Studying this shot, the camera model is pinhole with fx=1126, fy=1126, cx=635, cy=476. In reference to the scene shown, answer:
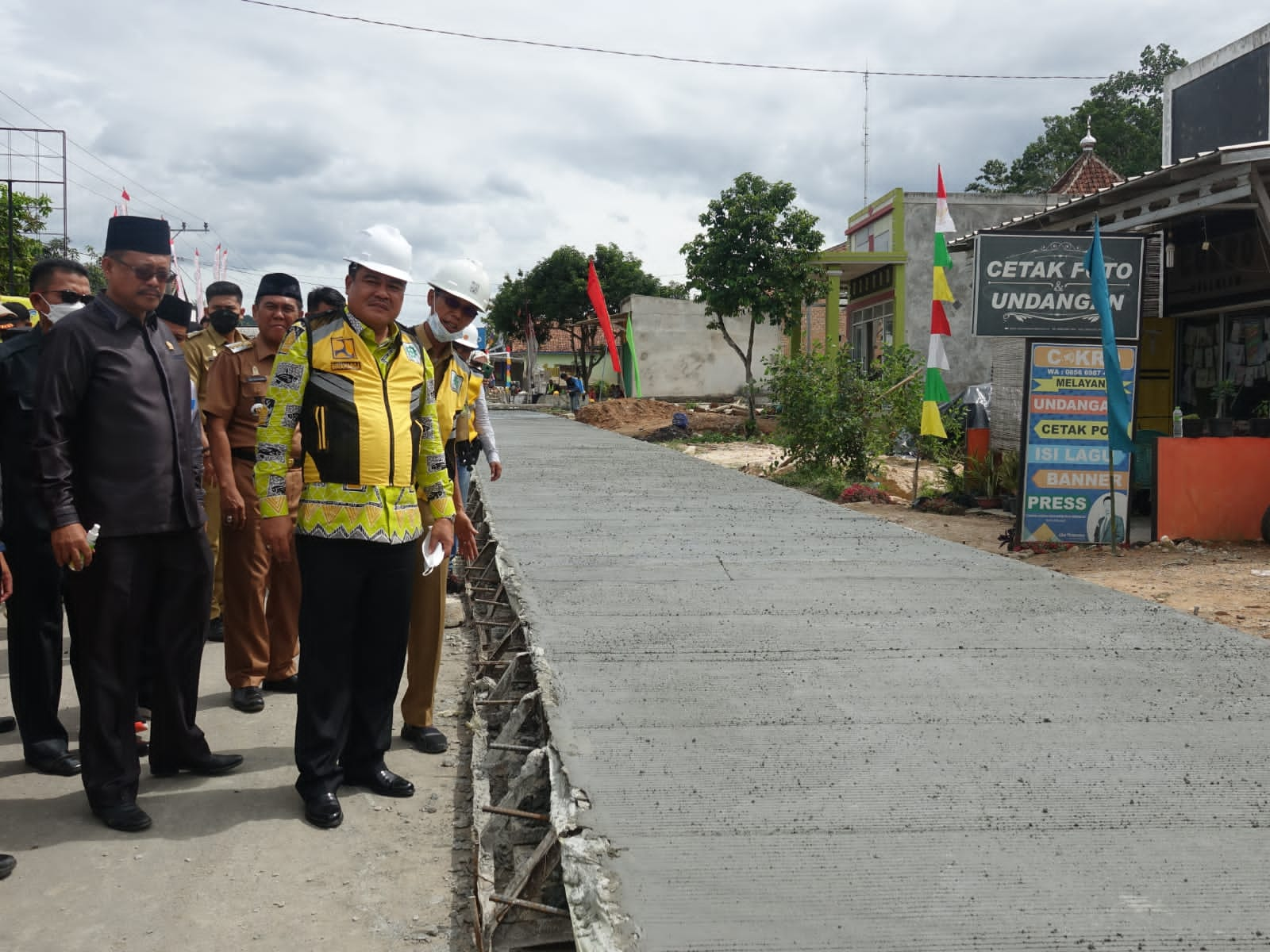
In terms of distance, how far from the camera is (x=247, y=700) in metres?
5.06

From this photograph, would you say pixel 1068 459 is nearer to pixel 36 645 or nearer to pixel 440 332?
pixel 440 332

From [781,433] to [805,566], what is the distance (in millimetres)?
10077

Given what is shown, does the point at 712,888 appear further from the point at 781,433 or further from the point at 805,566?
the point at 781,433

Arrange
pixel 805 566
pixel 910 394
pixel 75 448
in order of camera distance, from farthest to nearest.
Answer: pixel 910 394, pixel 805 566, pixel 75 448

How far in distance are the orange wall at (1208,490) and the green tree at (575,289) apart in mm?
40734

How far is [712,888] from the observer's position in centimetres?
277

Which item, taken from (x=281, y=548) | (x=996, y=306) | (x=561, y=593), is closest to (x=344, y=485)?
(x=281, y=548)

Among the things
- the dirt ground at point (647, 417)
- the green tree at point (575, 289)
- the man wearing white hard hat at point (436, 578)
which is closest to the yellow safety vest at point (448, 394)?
the man wearing white hard hat at point (436, 578)

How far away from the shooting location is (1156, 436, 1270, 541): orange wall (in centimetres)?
1026

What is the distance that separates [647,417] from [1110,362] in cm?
2537

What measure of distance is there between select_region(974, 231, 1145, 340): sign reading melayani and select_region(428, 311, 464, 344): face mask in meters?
6.70

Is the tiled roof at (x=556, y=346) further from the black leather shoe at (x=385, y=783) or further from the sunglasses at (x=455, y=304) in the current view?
the black leather shoe at (x=385, y=783)

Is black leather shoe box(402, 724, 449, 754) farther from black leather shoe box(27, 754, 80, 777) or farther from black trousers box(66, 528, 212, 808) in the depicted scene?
black leather shoe box(27, 754, 80, 777)

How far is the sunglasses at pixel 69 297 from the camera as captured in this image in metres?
4.99
